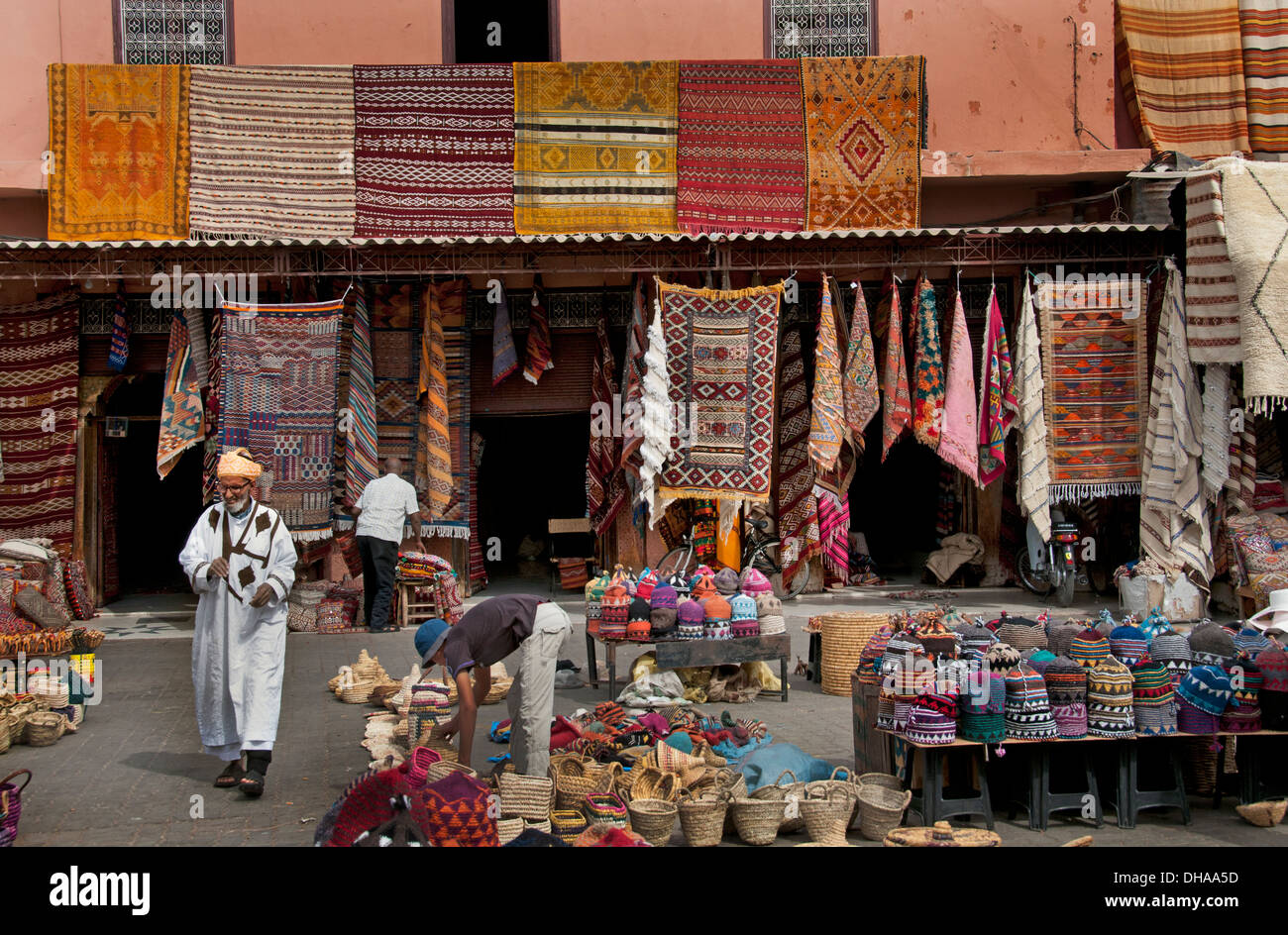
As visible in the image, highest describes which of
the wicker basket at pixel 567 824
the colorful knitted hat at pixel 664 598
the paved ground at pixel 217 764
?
the colorful knitted hat at pixel 664 598

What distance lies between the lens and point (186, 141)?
11.3 meters

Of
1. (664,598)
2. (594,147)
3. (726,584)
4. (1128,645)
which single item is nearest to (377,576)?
(664,598)

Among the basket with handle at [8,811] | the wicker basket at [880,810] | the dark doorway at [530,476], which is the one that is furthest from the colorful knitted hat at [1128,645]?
the dark doorway at [530,476]

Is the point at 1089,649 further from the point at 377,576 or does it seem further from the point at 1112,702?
the point at 377,576

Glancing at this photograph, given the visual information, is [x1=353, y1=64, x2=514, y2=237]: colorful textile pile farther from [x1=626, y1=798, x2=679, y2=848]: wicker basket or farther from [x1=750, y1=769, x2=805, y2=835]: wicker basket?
[x1=626, y1=798, x2=679, y2=848]: wicker basket

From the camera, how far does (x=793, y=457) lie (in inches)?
462

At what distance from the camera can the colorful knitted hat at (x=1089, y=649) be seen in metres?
5.33

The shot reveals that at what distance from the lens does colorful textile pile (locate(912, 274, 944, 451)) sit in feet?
35.2

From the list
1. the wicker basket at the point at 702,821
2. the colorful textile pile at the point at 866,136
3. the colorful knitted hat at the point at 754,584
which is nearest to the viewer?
the wicker basket at the point at 702,821

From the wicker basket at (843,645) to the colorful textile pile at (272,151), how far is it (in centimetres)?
630

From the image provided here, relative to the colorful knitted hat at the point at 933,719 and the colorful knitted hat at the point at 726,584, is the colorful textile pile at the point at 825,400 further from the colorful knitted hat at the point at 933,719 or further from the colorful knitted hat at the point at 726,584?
the colorful knitted hat at the point at 933,719

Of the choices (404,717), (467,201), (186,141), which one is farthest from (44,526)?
(404,717)

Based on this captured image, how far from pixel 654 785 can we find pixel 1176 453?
7.11 meters
